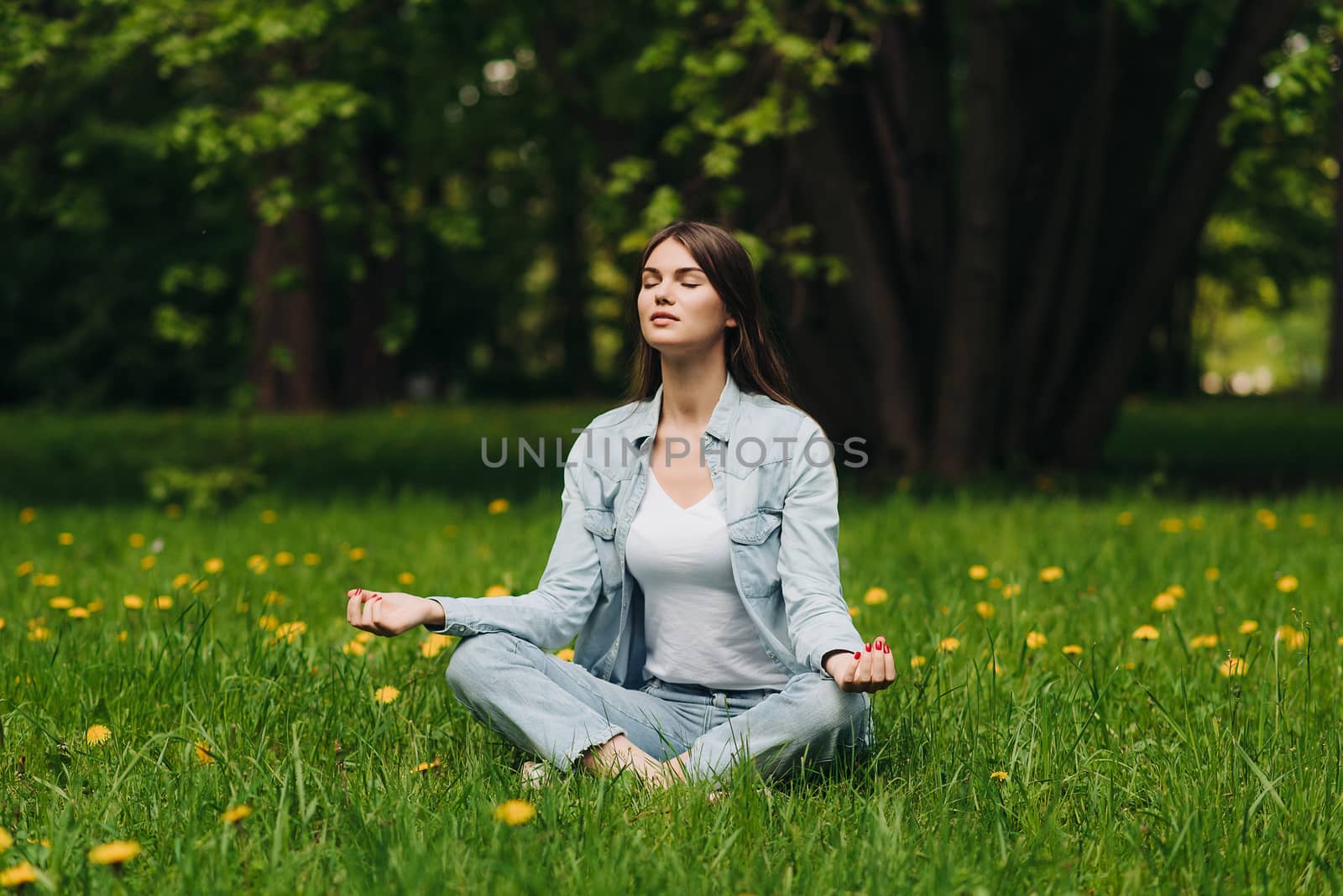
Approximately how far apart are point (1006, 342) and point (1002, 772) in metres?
5.58

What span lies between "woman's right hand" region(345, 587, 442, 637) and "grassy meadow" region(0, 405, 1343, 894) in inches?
11.5

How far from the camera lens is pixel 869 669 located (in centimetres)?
224

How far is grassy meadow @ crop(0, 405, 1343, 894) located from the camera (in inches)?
81.0

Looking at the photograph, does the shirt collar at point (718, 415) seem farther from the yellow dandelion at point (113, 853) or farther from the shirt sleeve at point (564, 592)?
the yellow dandelion at point (113, 853)

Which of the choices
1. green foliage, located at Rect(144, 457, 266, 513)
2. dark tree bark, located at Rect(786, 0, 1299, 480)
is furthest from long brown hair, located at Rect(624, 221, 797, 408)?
dark tree bark, located at Rect(786, 0, 1299, 480)

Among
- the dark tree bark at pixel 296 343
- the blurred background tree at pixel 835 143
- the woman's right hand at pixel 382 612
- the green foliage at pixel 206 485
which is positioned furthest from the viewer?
the dark tree bark at pixel 296 343

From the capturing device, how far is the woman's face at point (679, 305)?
2.68 metres

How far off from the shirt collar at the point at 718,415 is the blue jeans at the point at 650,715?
1.74 ft

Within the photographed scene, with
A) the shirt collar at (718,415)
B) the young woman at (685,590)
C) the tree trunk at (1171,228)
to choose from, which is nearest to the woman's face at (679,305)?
the young woman at (685,590)

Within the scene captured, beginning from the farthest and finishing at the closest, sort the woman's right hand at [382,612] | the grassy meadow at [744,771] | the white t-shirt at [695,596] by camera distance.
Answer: the white t-shirt at [695,596]
the woman's right hand at [382,612]
the grassy meadow at [744,771]

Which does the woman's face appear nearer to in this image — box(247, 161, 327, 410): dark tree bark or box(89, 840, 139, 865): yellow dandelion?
box(89, 840, 139, 865): yellow dandelion

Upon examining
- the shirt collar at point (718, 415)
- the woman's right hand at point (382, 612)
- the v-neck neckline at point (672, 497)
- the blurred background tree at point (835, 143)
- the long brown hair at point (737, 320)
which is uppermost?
the blurred background tree at point (835, 143)

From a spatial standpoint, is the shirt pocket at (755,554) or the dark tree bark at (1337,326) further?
the dark tree bark at (1337,326)

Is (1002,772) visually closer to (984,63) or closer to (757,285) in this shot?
(757,285)
